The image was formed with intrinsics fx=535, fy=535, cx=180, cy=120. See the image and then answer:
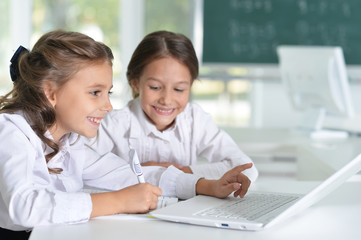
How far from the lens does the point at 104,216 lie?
1.08 m

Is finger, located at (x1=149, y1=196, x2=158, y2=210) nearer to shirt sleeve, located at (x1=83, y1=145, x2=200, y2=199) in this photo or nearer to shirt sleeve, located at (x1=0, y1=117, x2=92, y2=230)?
shirt sleeve, located at (x1=0, y1=117, x2=92, y2=230)

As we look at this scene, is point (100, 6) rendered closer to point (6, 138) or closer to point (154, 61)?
point (154, 61)

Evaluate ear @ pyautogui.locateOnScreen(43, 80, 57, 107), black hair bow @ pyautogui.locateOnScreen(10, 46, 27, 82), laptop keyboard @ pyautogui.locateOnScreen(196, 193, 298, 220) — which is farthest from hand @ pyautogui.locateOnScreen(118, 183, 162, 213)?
black hair bow @ pyautogui.locateOnScreen(10, 46, 27, 82)

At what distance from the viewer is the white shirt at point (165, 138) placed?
1.91 meters

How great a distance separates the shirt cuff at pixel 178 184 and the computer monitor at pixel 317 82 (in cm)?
174

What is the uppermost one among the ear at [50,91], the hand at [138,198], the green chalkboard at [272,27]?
the green chalkboard at [272,27]

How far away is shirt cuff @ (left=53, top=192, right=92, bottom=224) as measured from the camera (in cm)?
101

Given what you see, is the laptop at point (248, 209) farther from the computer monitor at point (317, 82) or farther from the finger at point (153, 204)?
the computer monitor at point (317, 82)

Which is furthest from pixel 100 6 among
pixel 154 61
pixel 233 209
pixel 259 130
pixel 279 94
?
pixel 233 209

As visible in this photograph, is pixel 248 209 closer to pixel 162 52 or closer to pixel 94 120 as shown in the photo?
pixel 94 120

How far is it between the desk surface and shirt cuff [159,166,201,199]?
320mm

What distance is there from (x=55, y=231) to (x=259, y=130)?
230 centimetres

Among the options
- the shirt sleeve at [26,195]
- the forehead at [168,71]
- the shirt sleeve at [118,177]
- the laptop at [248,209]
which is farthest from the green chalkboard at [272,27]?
the shirt sleeve at [26,195]

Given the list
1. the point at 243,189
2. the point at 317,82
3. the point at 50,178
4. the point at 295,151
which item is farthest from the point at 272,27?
the point at 50,178
